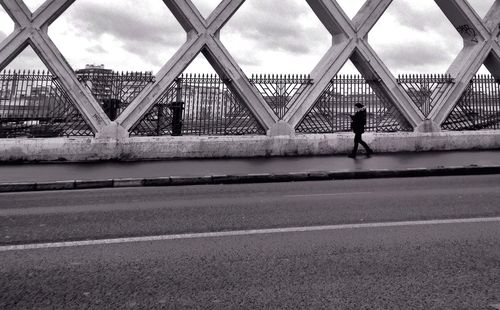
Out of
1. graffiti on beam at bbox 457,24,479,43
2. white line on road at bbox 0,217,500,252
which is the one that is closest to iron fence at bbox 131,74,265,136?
white line on road at bbox 0,217,500,252

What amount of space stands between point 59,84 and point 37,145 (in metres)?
1.96

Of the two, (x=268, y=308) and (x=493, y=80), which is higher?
(x=493, y=80)

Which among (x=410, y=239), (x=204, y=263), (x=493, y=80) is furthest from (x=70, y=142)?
(x=493, y=80)

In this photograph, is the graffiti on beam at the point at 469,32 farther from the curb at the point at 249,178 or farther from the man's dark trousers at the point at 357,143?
the curb at the point at 249,178

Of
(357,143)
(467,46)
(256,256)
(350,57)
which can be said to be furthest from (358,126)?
(256,256)

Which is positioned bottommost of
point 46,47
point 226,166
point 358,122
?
point 226,166

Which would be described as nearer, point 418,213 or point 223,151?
point 418,213

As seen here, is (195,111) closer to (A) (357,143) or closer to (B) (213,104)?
(B) (213,104)

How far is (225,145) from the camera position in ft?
39.0

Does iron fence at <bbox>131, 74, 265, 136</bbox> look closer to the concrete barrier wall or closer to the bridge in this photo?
the bridge

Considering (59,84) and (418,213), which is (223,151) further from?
(418,213)

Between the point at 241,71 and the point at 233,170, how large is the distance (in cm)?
432

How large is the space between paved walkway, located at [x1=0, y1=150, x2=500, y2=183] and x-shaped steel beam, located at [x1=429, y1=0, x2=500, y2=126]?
2.43 meters

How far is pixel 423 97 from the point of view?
13.6 m
